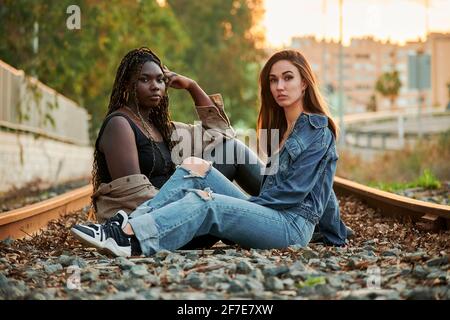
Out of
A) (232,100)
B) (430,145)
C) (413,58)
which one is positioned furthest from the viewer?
(232,100)

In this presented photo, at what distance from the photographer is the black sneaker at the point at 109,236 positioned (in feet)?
16.4

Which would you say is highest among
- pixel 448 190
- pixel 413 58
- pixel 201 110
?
pixel 413 58

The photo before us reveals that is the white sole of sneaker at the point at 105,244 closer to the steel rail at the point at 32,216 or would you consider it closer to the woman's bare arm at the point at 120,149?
the woman's bare arm at the point at 120,149

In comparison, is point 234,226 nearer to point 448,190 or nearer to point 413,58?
point 448,190

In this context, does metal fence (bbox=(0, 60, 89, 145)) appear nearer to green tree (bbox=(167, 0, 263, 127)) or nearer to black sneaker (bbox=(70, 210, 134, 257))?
black sneaker (bbox=(70, 210, 134, 257))

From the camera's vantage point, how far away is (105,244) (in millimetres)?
5035

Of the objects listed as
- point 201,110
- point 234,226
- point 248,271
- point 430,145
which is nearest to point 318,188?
point 234,226

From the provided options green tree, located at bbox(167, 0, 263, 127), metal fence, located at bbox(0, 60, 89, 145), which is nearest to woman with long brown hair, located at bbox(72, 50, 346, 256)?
metal fence, located at bbox(0, 60, 89, 145)

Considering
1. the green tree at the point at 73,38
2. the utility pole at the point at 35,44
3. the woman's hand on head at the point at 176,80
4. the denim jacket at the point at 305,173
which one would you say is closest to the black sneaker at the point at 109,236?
the denim jacket at the point at 305,173

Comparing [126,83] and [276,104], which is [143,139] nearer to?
[126,83]

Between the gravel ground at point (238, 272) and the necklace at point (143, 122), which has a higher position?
the necklace at point (143, 122)

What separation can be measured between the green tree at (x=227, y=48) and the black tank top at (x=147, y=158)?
122 ft

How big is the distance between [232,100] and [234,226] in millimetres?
40717

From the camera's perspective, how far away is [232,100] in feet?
150
